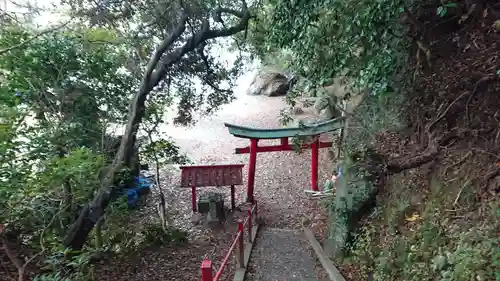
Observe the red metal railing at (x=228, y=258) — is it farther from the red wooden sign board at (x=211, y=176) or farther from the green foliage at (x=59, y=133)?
the green foliage at (x=59, y=133)

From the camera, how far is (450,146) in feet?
13.8

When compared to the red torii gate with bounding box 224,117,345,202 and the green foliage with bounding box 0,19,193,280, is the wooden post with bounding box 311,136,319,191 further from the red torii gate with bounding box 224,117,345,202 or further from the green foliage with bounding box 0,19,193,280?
the green foliage with bounding box 0,19,193,280

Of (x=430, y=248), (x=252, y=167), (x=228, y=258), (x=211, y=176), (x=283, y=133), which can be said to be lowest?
(x=228, y=258)

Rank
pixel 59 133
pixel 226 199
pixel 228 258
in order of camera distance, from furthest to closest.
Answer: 1. pixel 226 199
2. pixel 59 133
3. pixel 228 258

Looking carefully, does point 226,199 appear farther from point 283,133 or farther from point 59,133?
point 59,133

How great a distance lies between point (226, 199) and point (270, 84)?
533 inches

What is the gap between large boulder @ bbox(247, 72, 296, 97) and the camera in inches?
928

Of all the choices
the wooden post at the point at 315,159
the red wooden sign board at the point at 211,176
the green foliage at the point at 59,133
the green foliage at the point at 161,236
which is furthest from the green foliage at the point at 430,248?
the wooden post at the point at 315,159

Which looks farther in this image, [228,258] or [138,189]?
[138,189]

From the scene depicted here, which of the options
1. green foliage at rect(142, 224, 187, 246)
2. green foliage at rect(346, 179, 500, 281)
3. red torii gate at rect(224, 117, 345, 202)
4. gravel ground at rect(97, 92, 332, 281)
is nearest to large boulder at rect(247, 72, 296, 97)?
gravel ground at rect(97, 92, 332, 281)

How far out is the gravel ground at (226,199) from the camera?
22.5 feet

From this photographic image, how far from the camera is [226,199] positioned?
12125mm

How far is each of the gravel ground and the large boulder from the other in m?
1.51

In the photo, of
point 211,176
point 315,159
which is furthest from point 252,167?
point 315,159
